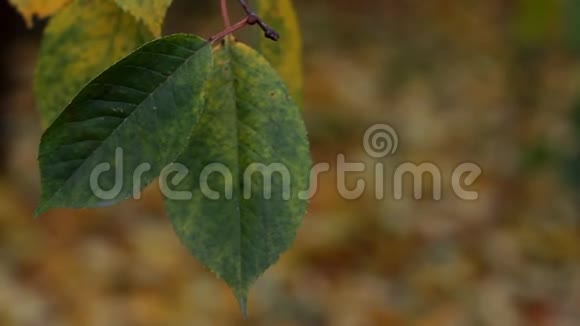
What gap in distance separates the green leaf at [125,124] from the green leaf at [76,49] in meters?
0.14

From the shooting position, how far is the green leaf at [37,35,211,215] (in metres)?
0.44

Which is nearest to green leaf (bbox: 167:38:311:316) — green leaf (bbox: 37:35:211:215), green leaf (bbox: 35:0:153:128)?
green leaf (bbox: 37:35:211:215)

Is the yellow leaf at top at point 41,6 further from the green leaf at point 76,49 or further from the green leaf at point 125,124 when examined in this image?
the green leaf at point 125,124

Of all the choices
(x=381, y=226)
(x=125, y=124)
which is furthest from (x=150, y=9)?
(x=381, y=226)

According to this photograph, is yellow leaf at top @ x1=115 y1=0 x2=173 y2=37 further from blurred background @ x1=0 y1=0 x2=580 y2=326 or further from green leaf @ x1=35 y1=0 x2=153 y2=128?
blurred background @ x1=0 y1=0 x2=580 y2=326

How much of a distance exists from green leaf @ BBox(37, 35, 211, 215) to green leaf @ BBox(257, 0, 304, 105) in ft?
0.48

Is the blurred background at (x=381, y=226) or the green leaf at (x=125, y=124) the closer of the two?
the green leaf at (x=125, y=124)

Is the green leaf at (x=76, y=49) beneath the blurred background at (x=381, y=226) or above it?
above

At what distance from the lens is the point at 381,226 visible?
2.51 metres

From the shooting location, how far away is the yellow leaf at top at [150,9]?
497 mm

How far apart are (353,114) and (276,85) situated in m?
2.51

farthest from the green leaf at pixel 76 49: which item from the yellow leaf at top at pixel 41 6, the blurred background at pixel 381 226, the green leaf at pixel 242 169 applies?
the blurred background at pixel 381 226

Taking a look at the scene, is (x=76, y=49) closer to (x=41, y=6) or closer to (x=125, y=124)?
(x=41, y=6)

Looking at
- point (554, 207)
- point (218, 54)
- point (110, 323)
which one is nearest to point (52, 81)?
point (218, 54)
